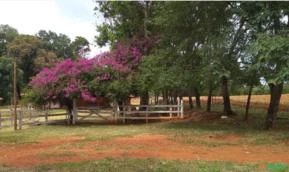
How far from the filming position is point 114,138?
19.0 m

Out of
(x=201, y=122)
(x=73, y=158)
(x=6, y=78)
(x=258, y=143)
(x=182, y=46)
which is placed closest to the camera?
(x=73, y=158)

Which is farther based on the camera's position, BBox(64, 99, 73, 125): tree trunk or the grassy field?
BBox(64, 99, 73, 125): tree trunk

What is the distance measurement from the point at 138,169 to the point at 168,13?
1380 centimetres

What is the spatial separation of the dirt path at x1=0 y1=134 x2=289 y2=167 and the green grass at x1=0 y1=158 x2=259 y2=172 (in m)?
0.88

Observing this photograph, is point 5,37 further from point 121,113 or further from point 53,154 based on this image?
point 53,154

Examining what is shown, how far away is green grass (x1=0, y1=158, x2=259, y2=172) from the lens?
1029 cm

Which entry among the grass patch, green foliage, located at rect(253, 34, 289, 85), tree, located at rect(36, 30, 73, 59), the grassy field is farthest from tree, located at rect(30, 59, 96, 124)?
tree, located at rect(36, 30, 73, 59)

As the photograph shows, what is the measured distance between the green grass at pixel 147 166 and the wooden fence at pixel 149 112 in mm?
17537

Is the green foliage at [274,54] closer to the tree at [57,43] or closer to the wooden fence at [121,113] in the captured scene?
the wooden fence at [121,113]

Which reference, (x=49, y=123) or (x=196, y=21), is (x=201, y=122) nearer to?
(x=196, y=21)

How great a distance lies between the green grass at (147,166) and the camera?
10289 mm

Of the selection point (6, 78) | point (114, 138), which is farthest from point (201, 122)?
point (6, 78)

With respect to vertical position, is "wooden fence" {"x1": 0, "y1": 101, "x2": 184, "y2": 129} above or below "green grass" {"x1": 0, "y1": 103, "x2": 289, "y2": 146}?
above

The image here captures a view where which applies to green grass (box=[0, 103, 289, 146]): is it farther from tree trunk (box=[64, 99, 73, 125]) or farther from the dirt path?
tree trunk (box=[64, 99, 73, 125])
